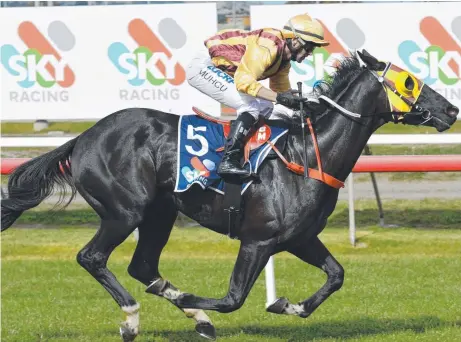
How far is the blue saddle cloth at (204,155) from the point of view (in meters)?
5.82

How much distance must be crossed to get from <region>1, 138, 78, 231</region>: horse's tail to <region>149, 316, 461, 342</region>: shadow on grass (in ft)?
3.67

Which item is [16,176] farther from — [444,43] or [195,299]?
[444,43]

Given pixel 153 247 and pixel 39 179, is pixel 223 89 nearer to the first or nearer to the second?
pixel 153 247

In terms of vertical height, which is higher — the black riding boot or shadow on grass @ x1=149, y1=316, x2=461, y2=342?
the black riding boot

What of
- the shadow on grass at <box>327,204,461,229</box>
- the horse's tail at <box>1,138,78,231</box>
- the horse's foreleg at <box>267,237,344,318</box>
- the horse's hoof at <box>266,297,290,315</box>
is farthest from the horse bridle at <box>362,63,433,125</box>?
the shadow on grass at <box>327,204,461,229</box>

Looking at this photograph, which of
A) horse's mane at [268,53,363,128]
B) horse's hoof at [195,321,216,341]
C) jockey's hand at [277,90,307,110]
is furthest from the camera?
horse's hoof at [195,321,216,341]

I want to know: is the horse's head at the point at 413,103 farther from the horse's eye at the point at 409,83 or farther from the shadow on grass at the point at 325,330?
the shadow on grass at the point at 325,330

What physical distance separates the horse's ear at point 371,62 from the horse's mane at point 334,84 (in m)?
0.07

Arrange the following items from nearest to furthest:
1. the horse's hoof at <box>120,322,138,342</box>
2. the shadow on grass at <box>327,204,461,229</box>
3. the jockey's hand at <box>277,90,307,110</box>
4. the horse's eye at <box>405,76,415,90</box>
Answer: the jockey's hand at <box>277,90,307,110</box>
the horse's eye at <box>405,76,415,90</box>
the horse's hoof at <box>120,322,138,342</box>
the shadow on grass at <box>327,204,461,229</box>

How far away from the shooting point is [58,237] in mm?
10398

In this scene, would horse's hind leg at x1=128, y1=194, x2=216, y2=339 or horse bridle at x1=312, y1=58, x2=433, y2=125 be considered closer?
horse bridle at x1=312, y1=58, x2=433, y2=125

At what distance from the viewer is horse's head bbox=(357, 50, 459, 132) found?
578 cm

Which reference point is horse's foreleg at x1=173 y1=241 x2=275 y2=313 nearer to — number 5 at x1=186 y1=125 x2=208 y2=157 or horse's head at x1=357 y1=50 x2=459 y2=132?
number 5 at x1=186 y1=125 x2=208 y2=157

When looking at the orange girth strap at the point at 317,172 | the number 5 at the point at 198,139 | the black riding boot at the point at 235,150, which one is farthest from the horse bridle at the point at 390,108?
the number 5 at the point at 198,139
